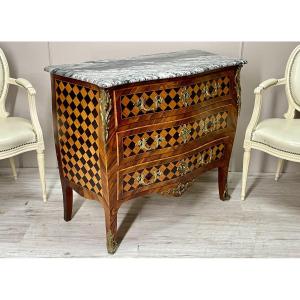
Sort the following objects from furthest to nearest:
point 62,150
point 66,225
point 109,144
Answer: point 66,225
point 62,150
point 109,144

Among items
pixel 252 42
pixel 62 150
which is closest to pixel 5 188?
pixel 62 150

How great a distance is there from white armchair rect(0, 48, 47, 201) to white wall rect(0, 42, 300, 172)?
9.5 inches

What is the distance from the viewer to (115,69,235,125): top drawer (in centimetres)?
217

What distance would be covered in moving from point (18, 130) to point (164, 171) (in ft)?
3.39

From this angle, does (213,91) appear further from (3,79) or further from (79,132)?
(3,79)

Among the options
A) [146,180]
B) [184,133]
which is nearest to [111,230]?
[146,180]

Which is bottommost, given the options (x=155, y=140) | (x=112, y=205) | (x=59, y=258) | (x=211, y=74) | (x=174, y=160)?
(x=59, y=258)

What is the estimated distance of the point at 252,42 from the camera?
318 centimetres

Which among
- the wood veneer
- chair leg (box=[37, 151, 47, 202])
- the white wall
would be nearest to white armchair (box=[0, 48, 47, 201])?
chair leg (box=[37, 151, 47, 202])

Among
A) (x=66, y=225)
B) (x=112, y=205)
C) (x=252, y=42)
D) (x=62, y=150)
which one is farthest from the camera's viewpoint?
(x=252, y=42)

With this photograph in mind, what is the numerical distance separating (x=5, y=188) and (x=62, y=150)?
966 mm

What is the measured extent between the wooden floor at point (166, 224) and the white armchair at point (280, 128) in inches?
10.6

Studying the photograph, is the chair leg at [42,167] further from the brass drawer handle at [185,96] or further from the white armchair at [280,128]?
the white armchair at [280,128]

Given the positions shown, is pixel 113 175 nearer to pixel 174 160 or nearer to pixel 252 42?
pixel 174 160
